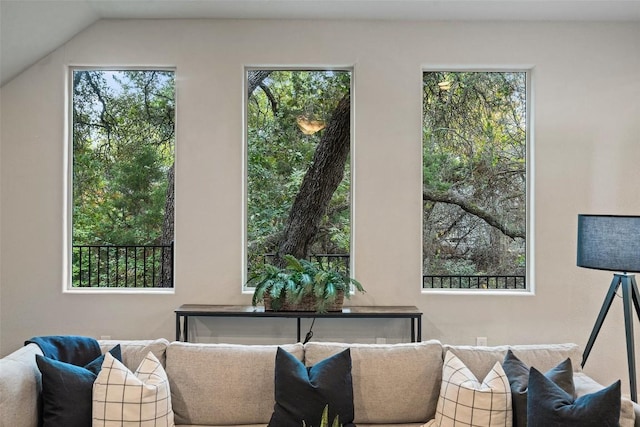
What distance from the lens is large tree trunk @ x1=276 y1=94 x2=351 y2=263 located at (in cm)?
392

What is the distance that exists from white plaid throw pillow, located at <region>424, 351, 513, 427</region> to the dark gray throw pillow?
0.10ft

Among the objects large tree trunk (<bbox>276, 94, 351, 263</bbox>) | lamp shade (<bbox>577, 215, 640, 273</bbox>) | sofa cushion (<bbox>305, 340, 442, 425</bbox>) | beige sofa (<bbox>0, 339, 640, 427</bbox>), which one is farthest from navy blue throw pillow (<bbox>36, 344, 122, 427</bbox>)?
lamp shade (<bbox>577, 215, 640, 273</bbox>)

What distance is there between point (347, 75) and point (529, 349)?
2.32 metres

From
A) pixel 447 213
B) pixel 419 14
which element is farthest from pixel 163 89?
pixel 447 213

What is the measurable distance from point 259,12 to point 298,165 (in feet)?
3.69

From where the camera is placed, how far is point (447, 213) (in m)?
3.93

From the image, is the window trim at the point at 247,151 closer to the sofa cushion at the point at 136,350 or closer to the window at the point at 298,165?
the window at the point at 298,165

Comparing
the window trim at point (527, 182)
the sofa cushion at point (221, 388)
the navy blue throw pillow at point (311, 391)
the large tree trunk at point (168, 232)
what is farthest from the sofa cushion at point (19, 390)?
the window trim at point (527, 182)

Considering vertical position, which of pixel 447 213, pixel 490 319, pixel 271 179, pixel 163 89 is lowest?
pixel 490 319

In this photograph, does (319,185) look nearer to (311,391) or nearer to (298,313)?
(298,313)

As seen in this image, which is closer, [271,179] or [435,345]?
[435,345]

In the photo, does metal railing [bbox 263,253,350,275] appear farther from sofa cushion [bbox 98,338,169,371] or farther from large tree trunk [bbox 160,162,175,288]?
sofa cushion [bbox 98,338,169,371]

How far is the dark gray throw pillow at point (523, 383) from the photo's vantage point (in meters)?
2.16

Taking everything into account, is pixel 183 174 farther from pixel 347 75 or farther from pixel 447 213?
pixel 447 213
